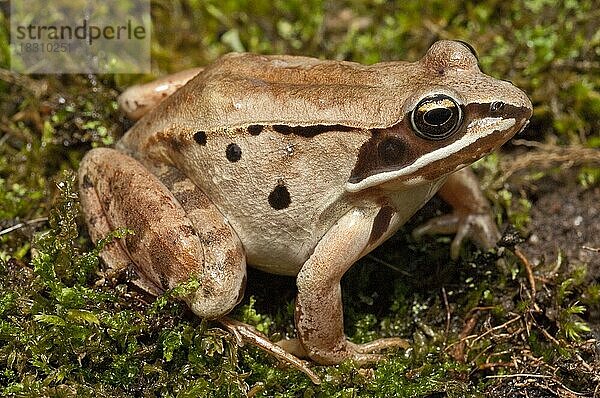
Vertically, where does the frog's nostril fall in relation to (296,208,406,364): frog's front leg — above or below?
above

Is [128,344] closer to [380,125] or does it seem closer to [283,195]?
[283,195]

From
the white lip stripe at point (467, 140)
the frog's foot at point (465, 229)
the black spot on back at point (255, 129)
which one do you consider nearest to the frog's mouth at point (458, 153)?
the white lip stripe at point (467, 140)

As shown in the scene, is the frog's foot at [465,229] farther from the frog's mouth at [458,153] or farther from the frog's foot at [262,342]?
the frog's foot at [262,342]

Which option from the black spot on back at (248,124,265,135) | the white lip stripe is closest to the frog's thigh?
the black spot on back at (248,124,265,135)

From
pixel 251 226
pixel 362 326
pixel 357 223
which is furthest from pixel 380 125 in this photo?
pixel 362 326

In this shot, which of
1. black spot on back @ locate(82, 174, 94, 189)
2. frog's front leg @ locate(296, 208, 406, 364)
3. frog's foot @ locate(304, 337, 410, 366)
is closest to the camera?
frog's front leg @ locate(296, 208, 406, 364)

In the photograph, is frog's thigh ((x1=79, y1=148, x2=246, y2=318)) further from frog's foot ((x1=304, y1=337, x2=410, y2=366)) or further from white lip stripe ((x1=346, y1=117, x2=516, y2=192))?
white lip stripe ((x1=346, y1=117, x2=516, y2=192))

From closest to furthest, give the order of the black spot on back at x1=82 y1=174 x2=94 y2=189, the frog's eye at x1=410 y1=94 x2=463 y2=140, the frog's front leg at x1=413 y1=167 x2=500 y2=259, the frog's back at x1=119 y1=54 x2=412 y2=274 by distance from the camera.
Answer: the frog's eye at x1=410 y1=94 x2=463 y2=140 → the frog's back at x1=119 y1=54 x2=412 y2=274 → the black spot on back at x1=82 y1=174 x2=94 y2=189 → the frog's front leg at x1=413 y1=167 x2=500 y2=259
